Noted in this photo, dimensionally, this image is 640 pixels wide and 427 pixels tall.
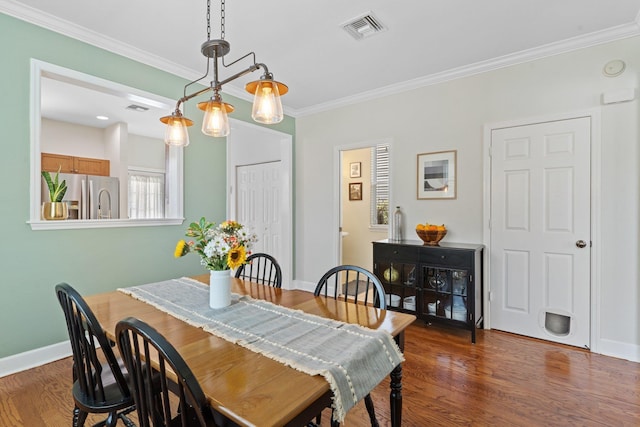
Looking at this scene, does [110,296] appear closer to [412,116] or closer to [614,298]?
[412,116]

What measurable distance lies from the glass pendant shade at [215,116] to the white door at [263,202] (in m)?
3.14

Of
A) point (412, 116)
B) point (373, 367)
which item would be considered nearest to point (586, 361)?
point (373, 367)

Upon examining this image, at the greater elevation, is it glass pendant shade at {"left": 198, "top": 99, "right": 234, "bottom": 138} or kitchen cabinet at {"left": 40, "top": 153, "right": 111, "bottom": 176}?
kitchen cabinet at {"left": 40, "top": 153, "right": 111, "bottom": 176}

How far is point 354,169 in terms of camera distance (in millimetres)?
5598

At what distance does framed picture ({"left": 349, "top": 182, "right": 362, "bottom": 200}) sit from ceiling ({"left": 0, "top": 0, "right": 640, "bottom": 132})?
229cm

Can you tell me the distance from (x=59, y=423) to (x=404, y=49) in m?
3.67

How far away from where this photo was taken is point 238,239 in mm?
1620

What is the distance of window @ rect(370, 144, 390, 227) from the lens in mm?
5262

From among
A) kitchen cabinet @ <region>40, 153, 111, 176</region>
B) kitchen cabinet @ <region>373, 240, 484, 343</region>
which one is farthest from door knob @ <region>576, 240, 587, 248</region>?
kitchen cabinet @ <region>40, 153, 111, 176</region>

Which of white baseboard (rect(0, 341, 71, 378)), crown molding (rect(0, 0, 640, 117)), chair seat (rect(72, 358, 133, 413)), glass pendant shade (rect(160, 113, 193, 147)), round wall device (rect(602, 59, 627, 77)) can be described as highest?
crown molding (rect(0, 0, 640, 117))

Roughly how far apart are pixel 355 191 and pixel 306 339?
447 cm

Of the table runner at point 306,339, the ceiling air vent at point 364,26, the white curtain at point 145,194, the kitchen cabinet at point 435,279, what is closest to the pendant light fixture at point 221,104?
the table runner at point 306,339

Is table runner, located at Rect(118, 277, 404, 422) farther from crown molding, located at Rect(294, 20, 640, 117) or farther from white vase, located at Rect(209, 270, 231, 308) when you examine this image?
crown molding, located at Rect(294, 20, 640, 117)

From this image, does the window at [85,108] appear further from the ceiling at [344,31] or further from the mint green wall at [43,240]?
the ceiling at [344,31]
